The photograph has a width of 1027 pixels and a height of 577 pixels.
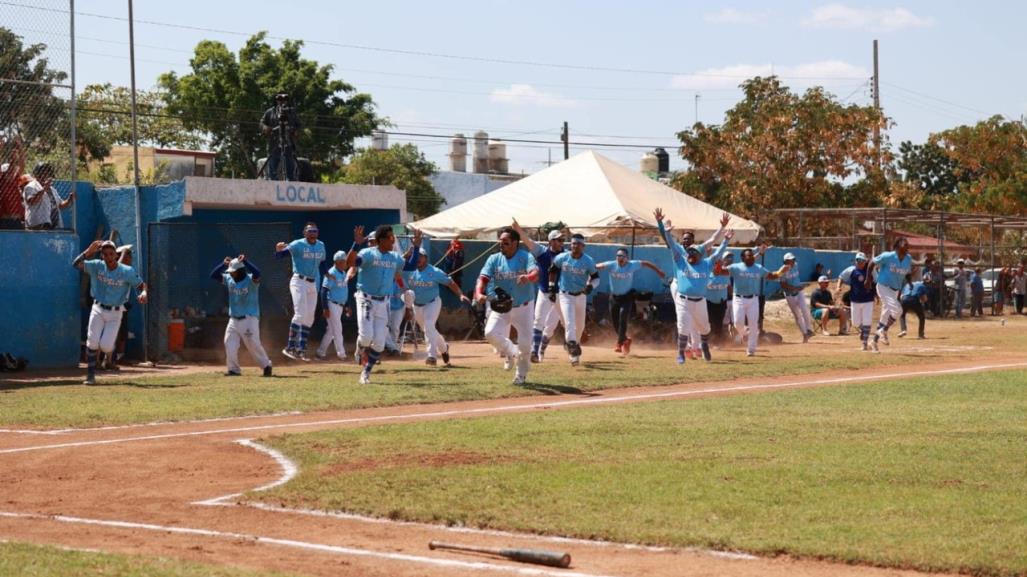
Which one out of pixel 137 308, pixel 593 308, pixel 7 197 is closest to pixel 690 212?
pixel 593 308

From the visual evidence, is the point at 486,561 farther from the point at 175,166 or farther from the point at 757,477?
the point at 175,166

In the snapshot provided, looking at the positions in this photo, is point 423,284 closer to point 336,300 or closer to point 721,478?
point 336,300

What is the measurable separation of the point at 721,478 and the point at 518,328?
26.5 ft

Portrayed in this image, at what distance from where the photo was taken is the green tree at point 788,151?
5159 centimetres

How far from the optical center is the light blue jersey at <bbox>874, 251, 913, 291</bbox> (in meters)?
28.2

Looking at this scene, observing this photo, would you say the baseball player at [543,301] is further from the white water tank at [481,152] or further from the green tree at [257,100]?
the white water tank at [481,152]

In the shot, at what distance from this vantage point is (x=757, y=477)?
36.0 ft

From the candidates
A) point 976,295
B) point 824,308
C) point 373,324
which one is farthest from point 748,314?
point 976,295

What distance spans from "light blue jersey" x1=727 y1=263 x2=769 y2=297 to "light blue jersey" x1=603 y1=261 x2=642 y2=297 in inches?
74.1

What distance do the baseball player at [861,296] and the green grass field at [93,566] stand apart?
68.0 feet

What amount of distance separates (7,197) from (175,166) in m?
19.8

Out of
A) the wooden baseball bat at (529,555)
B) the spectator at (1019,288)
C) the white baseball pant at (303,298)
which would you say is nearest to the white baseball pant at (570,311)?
the white baseball pant at (303,298)

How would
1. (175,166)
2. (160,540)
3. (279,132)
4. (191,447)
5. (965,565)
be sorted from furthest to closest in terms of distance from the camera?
(175,166) → (279,132) → (191,447) → (160,540) → (965,565)

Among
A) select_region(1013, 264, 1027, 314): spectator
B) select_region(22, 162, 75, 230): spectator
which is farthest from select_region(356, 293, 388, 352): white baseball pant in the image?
select_region(1013, 264, 1027, 314): spectator
